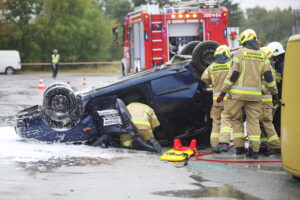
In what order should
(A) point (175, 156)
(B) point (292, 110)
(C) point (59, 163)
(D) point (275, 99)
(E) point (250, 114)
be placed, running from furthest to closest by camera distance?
(D) point (275, 99) < (E) point (250, 114) < (A) point (175, 156) < (C) point (59, 163) < (B) point (292, 110)

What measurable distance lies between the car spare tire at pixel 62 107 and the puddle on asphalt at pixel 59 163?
937mm

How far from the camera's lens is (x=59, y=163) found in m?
6.79

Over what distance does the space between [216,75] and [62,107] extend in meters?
2.15

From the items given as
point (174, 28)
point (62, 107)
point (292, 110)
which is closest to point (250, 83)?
point (292, 110)

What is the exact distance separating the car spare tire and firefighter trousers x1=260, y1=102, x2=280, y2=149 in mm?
2485

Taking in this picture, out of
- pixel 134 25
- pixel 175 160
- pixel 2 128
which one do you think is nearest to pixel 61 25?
pixel 134 25

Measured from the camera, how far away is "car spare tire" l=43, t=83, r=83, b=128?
311 inches

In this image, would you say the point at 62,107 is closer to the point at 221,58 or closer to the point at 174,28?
the point at 221,58

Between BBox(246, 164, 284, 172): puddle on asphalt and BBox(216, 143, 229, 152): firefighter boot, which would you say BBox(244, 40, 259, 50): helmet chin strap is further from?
BBox(246, 164, 284, 172): puddle on asphalt

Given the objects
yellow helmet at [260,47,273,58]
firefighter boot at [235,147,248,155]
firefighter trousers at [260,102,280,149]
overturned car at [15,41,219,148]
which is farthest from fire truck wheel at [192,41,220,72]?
firefighter boot at [235,147,248,155]

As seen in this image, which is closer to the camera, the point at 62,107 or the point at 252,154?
the point at 252,154

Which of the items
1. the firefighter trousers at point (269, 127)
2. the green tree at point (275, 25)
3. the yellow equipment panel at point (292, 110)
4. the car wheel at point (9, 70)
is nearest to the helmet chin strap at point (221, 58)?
the firefighter trousers at point (269, 127)

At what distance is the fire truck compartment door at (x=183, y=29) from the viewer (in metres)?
17.8

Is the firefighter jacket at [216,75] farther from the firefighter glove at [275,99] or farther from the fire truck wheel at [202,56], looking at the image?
the firefighter glove at [275,99]
